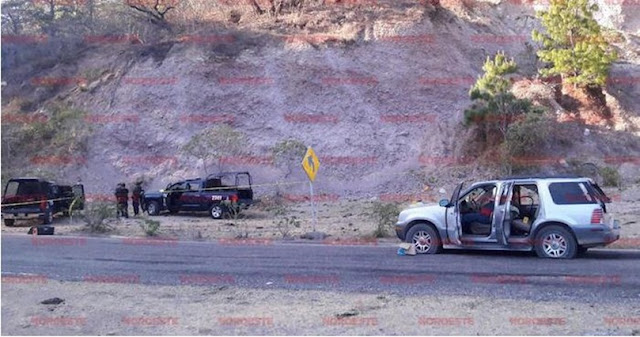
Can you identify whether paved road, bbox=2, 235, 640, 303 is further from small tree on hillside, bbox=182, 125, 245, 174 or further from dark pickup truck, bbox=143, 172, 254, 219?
small tree on hillside, bbox=182, 125, 245, 174

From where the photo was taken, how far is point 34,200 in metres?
28.0

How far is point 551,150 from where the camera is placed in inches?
1423

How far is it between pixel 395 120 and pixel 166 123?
11720 millimetres

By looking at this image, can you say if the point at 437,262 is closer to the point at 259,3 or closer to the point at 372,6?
the point at 372,6

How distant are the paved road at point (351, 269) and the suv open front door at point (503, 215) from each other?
1.45 ft

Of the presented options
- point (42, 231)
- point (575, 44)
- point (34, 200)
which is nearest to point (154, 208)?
point (34, 200)

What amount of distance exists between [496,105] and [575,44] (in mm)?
6460

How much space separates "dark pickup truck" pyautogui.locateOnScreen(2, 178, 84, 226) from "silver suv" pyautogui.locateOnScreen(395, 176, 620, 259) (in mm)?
16000

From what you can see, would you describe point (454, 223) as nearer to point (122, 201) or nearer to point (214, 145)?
point (122, 201)

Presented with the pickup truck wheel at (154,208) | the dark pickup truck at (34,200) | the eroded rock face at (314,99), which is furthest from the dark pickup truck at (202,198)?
the eroded rock face at (314,99)

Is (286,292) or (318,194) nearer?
(286,292)

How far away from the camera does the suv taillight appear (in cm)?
1497

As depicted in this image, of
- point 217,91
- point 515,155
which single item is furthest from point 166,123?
point 515,155

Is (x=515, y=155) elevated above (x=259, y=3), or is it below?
below
